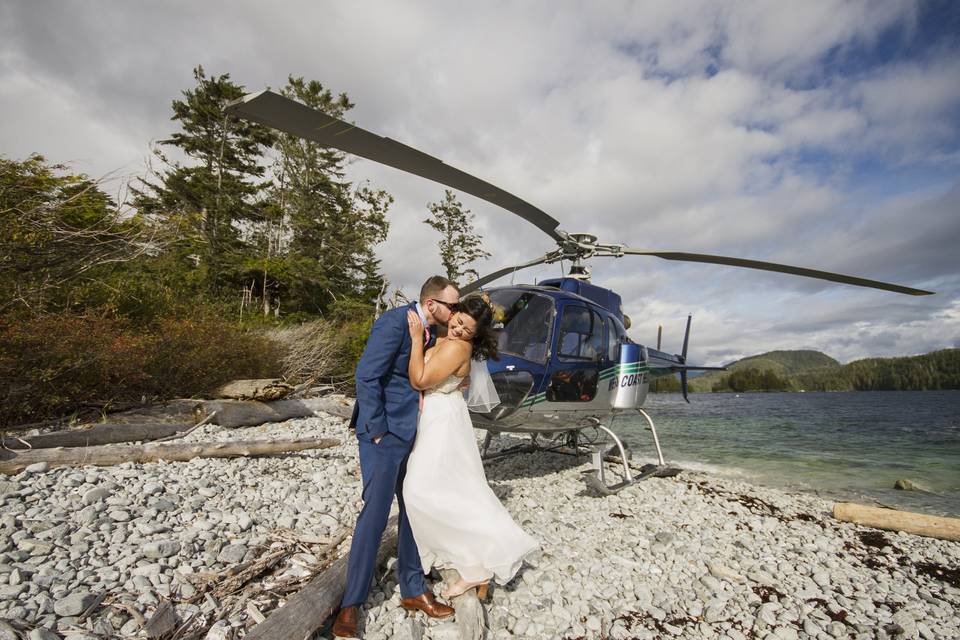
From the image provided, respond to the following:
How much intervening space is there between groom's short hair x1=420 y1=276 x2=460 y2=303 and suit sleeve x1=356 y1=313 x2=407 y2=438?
28 centimetres

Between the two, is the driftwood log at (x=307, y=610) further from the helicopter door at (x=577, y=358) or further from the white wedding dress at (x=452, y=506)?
the helicopter door at (x=577, y=358)

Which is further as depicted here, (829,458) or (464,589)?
(829,458)

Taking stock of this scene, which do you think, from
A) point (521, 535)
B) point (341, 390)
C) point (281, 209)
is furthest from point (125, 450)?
point (281, 209)

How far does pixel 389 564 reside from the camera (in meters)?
3.28

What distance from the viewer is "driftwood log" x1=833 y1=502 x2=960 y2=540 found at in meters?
5.19

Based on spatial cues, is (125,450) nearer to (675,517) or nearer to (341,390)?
(675,517)

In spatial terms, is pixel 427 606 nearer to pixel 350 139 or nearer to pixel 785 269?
pixel 350 139

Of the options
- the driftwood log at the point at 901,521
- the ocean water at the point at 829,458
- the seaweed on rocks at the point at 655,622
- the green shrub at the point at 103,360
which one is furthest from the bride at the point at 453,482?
the ocean water at the point at 829,458

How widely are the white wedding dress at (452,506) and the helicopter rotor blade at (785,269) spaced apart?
4.80 metres

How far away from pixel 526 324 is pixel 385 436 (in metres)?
2.93

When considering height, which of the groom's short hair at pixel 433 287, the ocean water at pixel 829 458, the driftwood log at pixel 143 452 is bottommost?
the ocean water at pixel 829 458

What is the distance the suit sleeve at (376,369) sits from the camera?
2469 millimetres

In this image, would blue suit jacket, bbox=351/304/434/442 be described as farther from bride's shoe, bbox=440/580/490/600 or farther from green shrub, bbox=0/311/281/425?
green shrub, bbox=0/311/281/425

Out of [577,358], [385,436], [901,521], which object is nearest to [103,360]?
[385,436]
